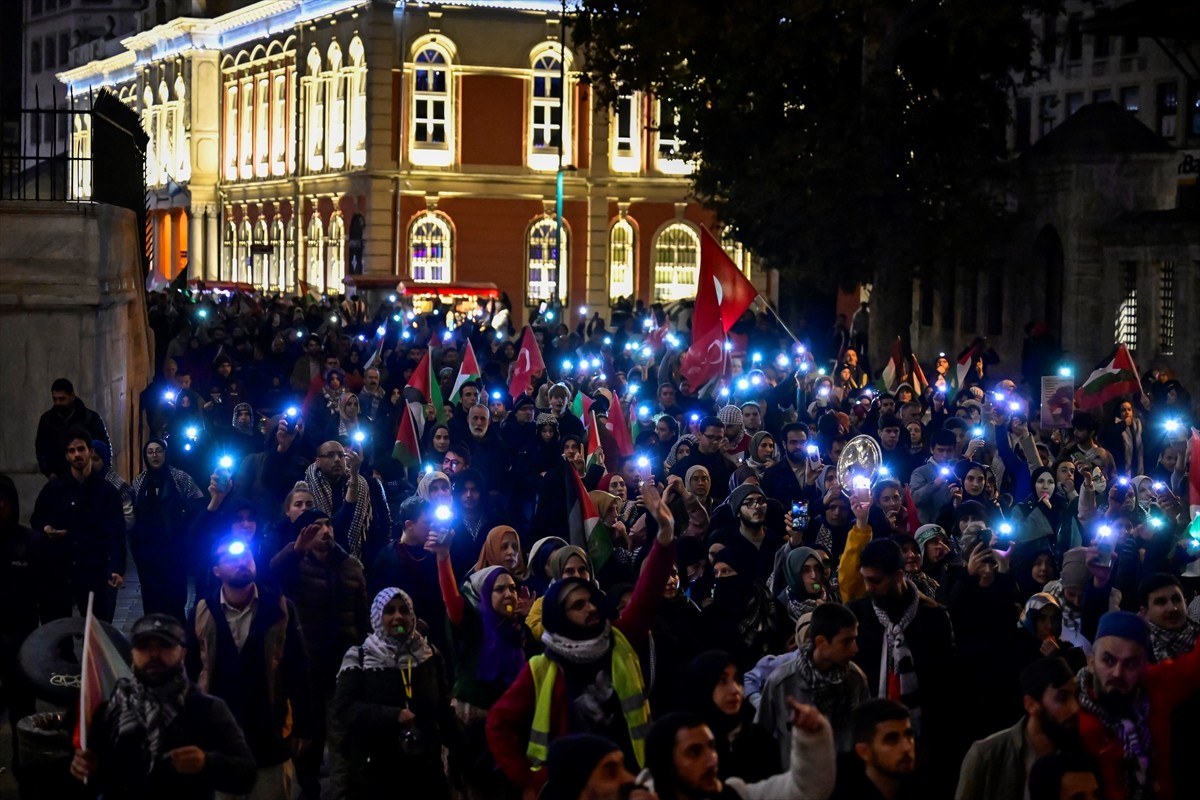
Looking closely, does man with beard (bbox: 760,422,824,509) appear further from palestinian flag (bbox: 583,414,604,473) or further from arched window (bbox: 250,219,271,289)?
arched window (bbox: 250,219,271,289)

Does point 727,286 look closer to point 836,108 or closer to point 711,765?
point 836,108

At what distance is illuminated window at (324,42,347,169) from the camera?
186ft

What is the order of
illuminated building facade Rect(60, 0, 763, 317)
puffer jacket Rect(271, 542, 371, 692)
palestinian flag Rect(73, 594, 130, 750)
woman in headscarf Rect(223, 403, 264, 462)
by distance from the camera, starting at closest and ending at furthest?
palestinian flag Rect(73, 594, 130, 750) → puffer jacket Rect(271, 542, 371, 692) → woman in headscarf Rect(223, 403, 264, 462) → illuminated building facade Rect(60, 0, 763, 317)

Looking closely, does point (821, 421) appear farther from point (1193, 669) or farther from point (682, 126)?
point (682, 126)

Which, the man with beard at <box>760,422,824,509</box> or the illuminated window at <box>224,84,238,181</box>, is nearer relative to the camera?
the man with beard at <box>760,422,824,509</box>

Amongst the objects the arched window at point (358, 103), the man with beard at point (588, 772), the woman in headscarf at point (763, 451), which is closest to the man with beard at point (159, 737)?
the man with beard at point (588, 772)

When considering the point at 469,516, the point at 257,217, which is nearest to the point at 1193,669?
the point at 469,516

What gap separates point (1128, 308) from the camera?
32.4 meters

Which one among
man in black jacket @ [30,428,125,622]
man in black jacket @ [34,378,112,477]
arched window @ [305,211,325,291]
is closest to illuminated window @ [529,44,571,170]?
arched window @ [305,211,325,291]

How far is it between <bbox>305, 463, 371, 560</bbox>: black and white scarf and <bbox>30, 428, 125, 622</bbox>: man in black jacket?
1.23 meters

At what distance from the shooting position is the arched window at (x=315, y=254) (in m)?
59.2

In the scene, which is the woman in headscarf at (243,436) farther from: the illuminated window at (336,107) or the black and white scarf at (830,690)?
the illuminated window at (336,107)

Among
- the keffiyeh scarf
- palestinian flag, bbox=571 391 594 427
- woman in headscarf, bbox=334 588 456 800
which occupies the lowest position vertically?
woman in headscarf, bbox=334 588 456 800

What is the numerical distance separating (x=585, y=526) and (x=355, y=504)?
142 centimetres
